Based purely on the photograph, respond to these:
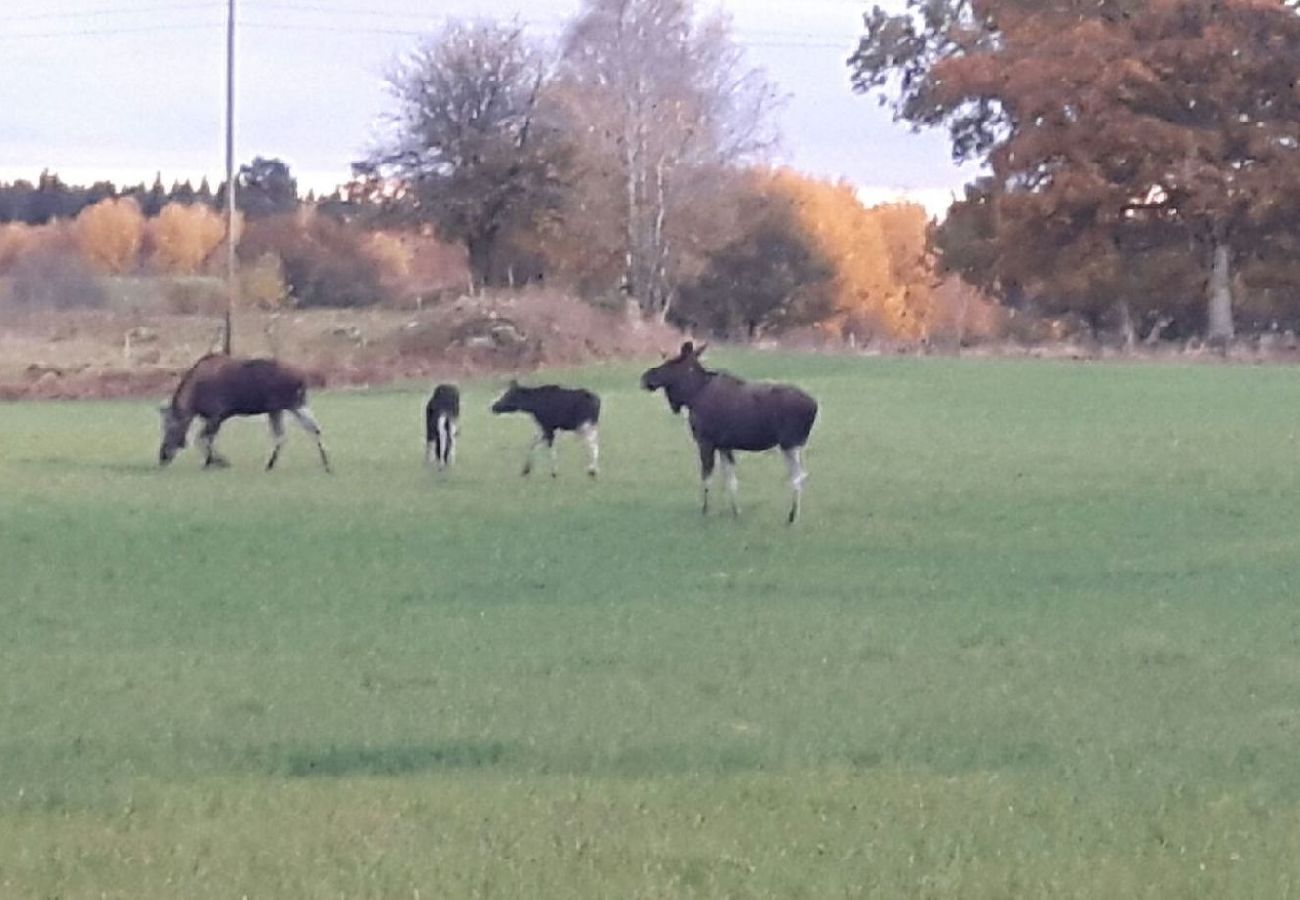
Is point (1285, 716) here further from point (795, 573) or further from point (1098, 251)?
point (1098, 251)

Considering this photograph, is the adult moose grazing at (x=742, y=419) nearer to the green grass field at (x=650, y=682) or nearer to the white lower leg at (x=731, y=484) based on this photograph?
the white lower leg at (x=731, y=484)

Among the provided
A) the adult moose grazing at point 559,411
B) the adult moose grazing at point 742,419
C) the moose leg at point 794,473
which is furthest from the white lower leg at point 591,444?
the moose leg at point 794,473

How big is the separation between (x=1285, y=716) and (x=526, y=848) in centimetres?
479

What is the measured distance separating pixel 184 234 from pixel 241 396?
88.3 m

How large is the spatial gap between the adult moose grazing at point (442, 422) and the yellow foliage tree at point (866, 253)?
52.7 m

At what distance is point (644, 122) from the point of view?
60.6 meters

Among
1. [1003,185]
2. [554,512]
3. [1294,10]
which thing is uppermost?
[1294,10]

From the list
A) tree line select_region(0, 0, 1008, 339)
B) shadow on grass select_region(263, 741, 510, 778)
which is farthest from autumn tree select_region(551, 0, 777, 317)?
shadow on grass select_region(263, 741, 510, 778)

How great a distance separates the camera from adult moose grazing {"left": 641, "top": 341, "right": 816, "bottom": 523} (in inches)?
793

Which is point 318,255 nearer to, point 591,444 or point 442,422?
point 442,422

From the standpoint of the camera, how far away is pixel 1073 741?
32.4 feet

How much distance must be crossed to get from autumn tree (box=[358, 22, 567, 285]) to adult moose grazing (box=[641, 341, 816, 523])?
1643 inches

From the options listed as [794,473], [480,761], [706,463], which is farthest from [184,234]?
[480,761]


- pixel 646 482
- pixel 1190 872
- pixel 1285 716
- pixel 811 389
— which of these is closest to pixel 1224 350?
pixel 811 389
